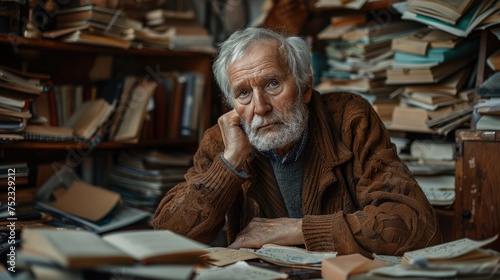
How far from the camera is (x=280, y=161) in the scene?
221cm

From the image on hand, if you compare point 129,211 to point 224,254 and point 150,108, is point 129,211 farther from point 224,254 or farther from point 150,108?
point 224,254

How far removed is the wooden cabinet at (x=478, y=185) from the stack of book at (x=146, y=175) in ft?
5.05

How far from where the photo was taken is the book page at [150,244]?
113cm

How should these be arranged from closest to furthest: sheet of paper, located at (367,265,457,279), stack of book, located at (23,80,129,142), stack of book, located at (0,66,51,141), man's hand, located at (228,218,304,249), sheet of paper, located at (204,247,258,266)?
1. sheet of paper, located at (367,265,457,279)
2. sheet of paper, located at (204,247,258,266)
3. man's hand, located at (228,218,304,249)
4. stack of book, located at (0,66,51,141)
5. stack of book, located at (23,80,129,142)

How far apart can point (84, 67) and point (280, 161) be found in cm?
172

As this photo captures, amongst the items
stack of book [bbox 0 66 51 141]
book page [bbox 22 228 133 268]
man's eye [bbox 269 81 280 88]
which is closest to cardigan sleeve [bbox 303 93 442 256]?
man's eye [bbox 269 81 280 88]

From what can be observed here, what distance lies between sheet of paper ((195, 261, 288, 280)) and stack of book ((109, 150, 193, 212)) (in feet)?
6.15

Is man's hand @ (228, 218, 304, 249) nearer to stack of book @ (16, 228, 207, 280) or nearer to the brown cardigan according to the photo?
the brown cardigan

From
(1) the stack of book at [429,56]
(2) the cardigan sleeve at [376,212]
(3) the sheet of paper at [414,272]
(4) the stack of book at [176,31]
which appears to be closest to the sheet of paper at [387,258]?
(2) the cardigan sleeve at [376,212]

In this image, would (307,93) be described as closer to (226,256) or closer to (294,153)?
(294,153)

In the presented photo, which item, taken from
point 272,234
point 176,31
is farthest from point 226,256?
point 176,31

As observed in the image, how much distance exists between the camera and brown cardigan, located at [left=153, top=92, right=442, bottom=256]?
1.81 metres

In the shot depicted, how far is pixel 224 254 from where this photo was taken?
1689 mm

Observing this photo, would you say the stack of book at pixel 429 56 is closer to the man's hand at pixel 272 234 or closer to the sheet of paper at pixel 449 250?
the man's hand at pixel 272 234
